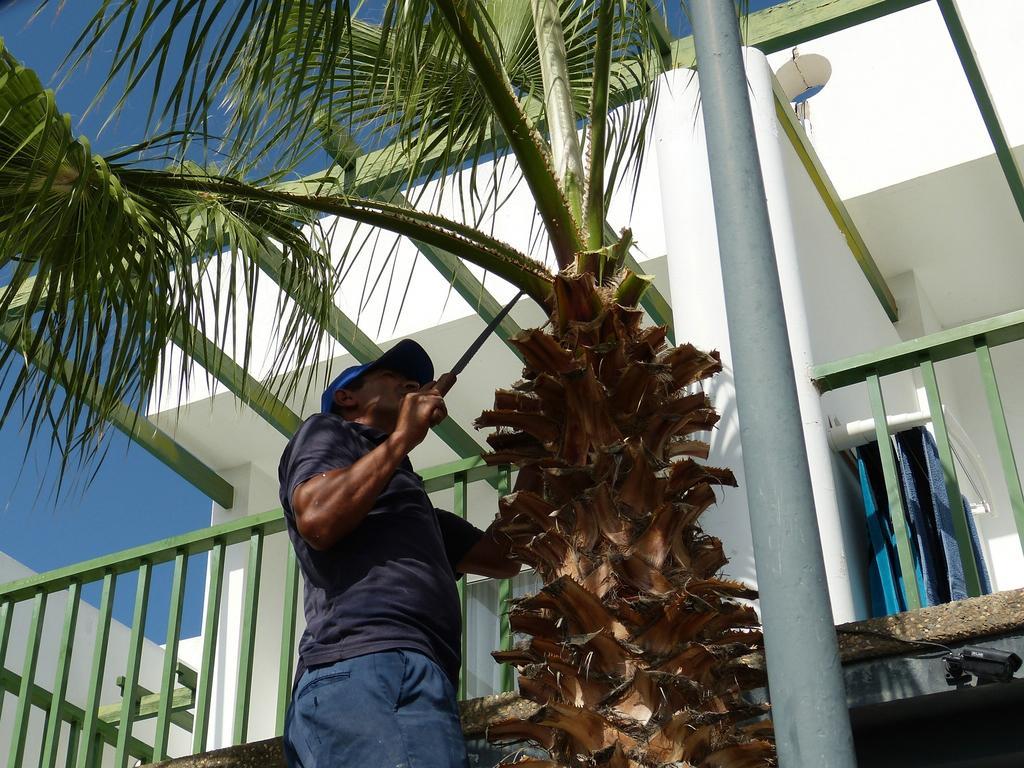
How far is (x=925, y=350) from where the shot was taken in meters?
5.09

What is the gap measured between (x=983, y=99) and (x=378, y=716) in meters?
5.06

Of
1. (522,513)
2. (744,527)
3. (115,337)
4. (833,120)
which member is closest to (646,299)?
(833,120)

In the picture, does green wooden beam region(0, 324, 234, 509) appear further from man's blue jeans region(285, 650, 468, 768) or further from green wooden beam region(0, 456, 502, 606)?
man's blue jeans region(285, 650, 468, 768)

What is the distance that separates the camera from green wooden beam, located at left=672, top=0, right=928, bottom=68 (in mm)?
Result: 6680

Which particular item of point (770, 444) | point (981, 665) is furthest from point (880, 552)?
point (770, 444)

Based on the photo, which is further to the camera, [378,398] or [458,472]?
[458,472]

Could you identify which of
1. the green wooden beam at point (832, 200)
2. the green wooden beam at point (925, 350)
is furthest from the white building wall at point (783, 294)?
the green wooden beam at point (832, 200)

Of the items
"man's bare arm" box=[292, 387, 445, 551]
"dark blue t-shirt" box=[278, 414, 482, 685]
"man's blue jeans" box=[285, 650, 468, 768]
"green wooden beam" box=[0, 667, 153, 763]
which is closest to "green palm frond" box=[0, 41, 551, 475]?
"dark blue t-shirt" box=[278, 414, 482, 685]

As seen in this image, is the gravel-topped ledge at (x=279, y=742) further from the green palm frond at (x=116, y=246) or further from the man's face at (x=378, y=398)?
the green palm frond at (x=116, y=246)

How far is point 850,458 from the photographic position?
6.20 meters

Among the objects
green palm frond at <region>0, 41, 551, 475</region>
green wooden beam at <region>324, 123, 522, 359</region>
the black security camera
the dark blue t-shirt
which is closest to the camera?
the dark blue t-shirt

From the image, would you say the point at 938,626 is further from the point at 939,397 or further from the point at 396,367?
the point at 396,367

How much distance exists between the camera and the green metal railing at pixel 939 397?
15.5 feet

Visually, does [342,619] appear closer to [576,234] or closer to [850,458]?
[576,234]
